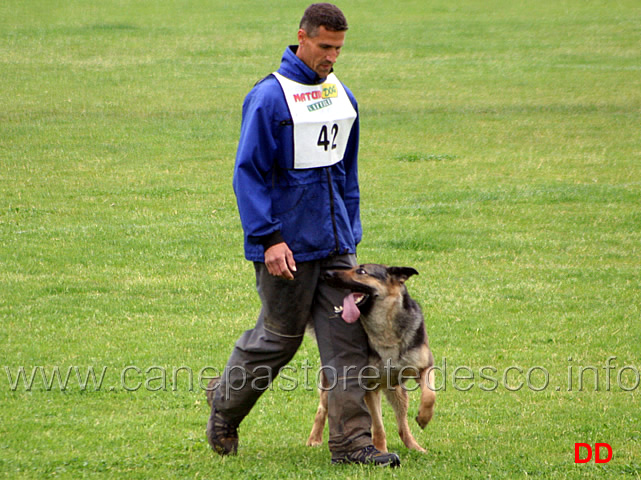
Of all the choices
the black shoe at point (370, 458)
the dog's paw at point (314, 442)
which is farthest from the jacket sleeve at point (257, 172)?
the dog's paw at point (314, 442)

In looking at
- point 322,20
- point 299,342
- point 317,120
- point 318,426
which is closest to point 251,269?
point 318,426

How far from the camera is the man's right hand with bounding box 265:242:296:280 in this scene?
4605 mm

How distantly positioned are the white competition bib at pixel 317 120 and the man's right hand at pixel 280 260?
18.8 inches

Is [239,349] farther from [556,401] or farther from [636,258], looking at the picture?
[636,258]

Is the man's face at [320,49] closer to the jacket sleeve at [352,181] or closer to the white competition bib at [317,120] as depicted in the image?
the white competition bib at [317,120]

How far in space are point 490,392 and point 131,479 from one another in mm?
2901

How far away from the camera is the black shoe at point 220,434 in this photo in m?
5.12

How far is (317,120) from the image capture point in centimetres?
480

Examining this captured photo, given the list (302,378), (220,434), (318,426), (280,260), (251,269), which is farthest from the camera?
(251,269)

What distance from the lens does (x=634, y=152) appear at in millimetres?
17234

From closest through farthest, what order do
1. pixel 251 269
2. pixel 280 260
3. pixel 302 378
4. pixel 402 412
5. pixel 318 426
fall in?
pixel 280 260, pixel 402 412, pixel 318 426, pixel 302 378, pixel 251 269

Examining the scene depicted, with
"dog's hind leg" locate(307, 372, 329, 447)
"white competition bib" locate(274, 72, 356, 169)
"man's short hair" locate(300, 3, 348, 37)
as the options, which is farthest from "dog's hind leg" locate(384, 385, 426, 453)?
"man's short hair" locate(300, 3, 348, 37)

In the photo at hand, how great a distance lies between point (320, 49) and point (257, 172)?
0.76 metres

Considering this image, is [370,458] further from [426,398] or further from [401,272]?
[401,272]
